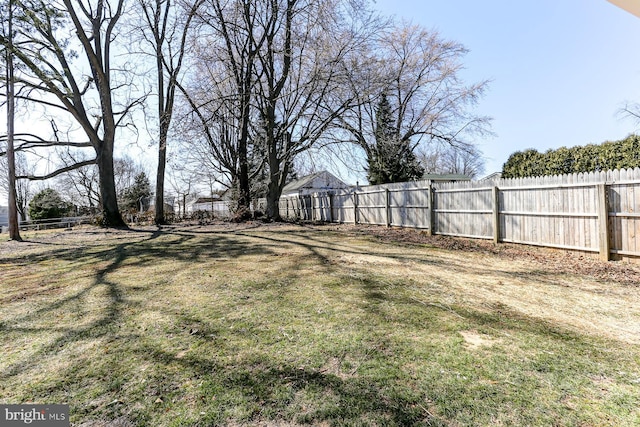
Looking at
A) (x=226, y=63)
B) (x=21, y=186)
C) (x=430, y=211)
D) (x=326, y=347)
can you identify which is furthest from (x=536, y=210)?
(x=21, y=186)

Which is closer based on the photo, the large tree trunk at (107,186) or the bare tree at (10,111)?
the bare tree at (10,111)

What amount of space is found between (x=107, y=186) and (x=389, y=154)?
12.8 m

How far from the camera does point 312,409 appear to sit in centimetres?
174

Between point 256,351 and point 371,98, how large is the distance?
1181 centimetres

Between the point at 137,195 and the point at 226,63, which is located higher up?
the point at 226,63

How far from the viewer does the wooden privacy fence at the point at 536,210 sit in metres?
5.46

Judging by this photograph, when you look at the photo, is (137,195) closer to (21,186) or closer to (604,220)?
(21,186)

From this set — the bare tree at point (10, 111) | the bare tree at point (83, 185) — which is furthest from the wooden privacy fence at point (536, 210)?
the bare tree at point (83, 185)

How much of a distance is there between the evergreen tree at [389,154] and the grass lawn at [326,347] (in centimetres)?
1053

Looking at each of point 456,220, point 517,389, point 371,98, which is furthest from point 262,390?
point 371,98

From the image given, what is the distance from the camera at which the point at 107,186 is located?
43.2 feet

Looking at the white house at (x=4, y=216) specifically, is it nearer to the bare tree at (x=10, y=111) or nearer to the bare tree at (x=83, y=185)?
the bare tree at (x=83, y=185)

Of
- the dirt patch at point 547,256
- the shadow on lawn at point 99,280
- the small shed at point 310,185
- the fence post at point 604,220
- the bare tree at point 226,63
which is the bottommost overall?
the dirt patch at point 547,256

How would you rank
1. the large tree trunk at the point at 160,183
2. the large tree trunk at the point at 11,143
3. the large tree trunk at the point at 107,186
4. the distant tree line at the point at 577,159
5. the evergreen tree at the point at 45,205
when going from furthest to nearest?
the evergreen tree at the point at 45,205 → the large tree trunk at the point at 160,183 → the large tree trunk at the point at 107,186 → the large tree trunk at the point at 11,143 → the distant tree line at the point at 577,159
